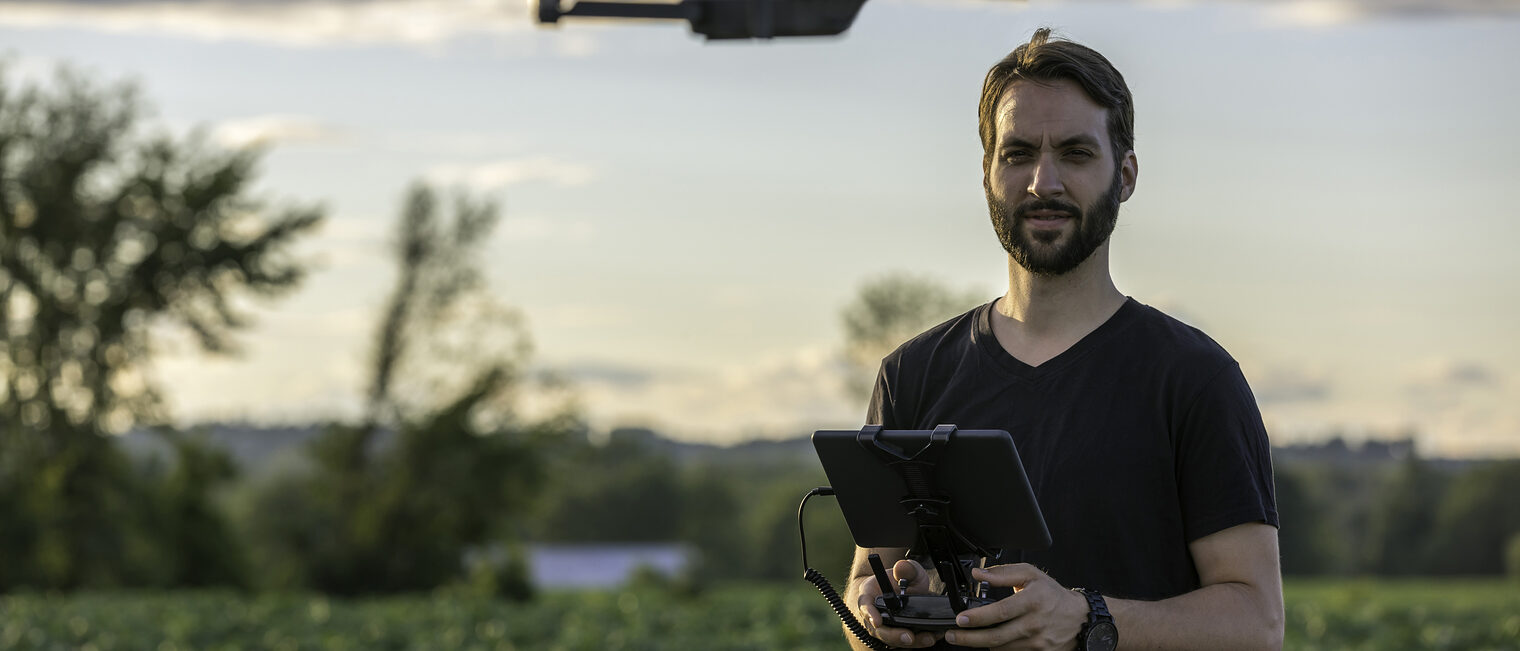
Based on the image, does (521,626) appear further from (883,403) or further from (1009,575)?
(1009,575)

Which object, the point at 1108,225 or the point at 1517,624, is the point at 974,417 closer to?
the point at 1108,225

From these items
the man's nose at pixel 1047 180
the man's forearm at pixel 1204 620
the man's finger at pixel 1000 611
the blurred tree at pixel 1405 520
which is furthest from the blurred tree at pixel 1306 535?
the man's finger at pixel 1000 611

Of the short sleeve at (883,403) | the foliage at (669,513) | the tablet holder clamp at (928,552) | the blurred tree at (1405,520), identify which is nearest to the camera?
the tablet holder clamp at (928,552)

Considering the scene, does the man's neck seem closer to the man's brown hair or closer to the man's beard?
the man's beard

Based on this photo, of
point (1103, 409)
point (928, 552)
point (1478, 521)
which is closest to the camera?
point (928, 552)

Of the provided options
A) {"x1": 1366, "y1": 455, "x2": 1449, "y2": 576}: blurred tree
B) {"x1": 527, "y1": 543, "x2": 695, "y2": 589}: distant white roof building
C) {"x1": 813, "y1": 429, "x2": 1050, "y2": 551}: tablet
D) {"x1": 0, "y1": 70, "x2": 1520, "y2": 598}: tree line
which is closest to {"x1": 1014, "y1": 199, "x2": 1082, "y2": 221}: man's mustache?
{"x1": 813, "y1": 429, "x2": 1050, "y2": 551}: tablet

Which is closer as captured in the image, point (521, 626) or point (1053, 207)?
point (1053, 207)

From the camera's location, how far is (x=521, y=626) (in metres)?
16.8

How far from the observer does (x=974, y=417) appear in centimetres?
299

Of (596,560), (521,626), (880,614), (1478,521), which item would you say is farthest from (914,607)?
(596,560)

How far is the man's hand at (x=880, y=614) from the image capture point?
8.91ft

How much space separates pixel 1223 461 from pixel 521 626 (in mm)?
14704

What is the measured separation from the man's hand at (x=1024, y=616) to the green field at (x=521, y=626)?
39.4ft

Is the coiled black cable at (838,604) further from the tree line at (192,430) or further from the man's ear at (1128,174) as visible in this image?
the tree line at (192,430)
